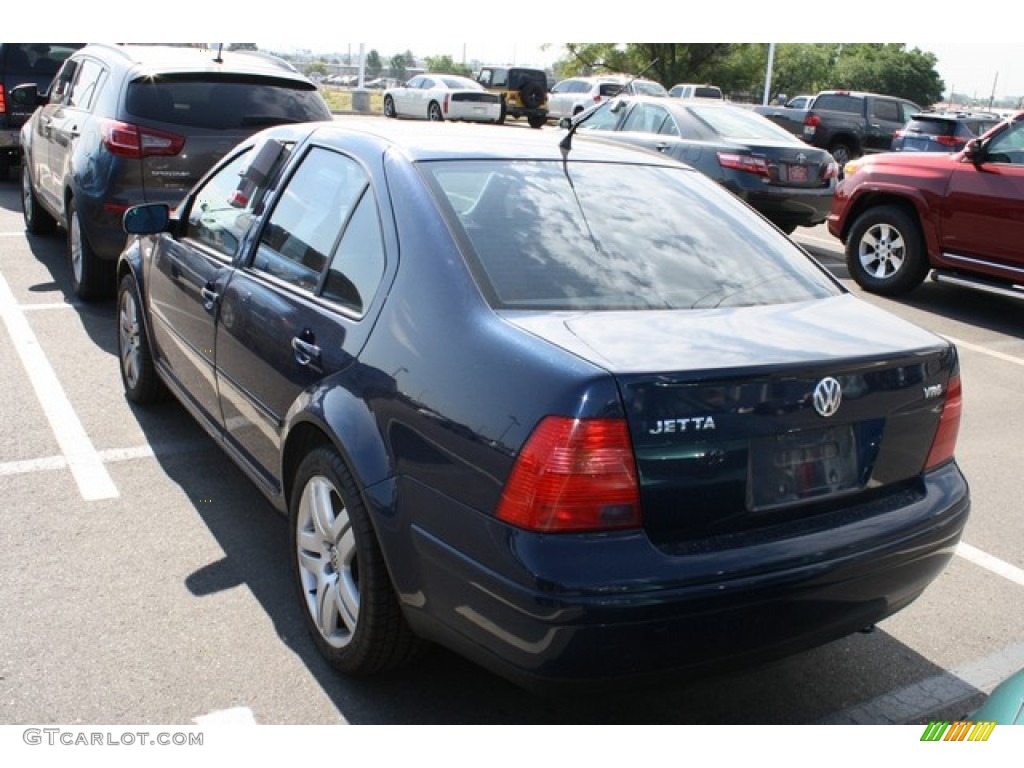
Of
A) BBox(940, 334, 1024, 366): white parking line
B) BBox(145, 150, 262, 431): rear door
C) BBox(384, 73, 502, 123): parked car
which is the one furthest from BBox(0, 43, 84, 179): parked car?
BBox(384, 73, 502, 123): parked car

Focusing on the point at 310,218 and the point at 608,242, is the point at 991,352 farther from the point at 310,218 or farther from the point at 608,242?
the point at 310,218

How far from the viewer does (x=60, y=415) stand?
521 cm

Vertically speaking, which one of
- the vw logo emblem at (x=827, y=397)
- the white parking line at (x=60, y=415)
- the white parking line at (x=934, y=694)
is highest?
the vw logo emblem at (x=827, y=397)

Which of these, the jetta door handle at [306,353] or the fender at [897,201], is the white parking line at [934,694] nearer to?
the jetta door handle at [306,353]

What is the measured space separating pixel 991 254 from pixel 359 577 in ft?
23.9

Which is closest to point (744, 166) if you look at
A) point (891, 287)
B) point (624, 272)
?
point (891, 287)

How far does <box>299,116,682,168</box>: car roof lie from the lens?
3297 mm

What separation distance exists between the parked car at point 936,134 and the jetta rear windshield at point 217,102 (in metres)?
15.1

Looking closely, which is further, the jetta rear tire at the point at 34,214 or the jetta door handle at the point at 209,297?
the jetta rear tire at the point at 34,214

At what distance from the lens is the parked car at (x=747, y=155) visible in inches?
409

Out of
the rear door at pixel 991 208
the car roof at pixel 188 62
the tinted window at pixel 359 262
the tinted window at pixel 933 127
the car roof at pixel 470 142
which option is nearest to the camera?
the tinted window at pixel 359 262

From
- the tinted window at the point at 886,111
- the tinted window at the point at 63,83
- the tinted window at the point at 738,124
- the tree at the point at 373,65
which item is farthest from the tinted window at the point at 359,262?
the tree at the point at 373,65

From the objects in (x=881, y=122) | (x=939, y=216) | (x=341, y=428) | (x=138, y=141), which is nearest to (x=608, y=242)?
(x=341, y=428)

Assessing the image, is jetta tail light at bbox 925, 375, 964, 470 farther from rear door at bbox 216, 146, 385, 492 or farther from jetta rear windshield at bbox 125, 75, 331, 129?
jetta rear windshield at bbox 125, 75, 331, 129
